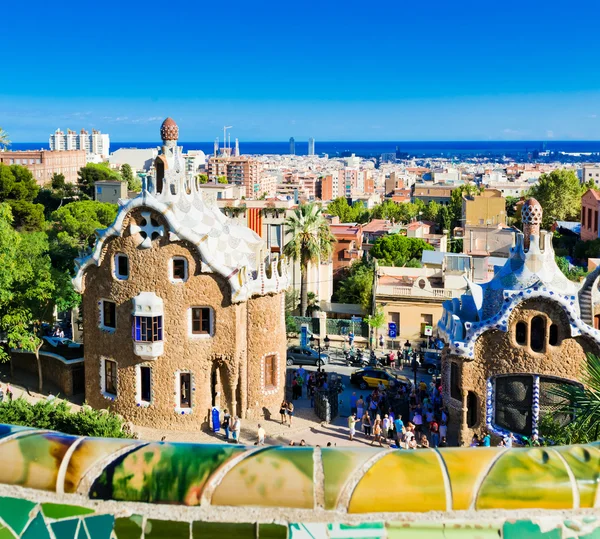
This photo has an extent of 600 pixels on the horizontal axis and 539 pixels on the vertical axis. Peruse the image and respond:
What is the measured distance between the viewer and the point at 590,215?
3091 inches

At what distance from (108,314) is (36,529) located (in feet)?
78.2

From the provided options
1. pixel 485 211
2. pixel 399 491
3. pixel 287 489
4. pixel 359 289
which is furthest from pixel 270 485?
pixel 485 211

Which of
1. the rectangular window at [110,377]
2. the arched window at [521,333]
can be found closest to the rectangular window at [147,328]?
the rectangular window at [110,377]

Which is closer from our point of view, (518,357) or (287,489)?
(287,489)

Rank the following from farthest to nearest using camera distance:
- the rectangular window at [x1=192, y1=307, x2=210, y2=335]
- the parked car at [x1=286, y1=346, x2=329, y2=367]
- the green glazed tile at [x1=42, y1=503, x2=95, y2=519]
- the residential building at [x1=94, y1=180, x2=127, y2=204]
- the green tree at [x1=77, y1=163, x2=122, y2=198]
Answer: the green tree at [x1=77, y1=163, x2=122, y2=198], the residential building at [x1=94, y1=180, x2=127, y2=204], the parked car at [x1=286, y1=346, x2=329, y2=367], the rectangular window at [x1=192, y1=307, x2=210, y2=335], the green glazed tile at [x1=42, y1=503, x2=95, y2=519]

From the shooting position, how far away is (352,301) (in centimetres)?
5375

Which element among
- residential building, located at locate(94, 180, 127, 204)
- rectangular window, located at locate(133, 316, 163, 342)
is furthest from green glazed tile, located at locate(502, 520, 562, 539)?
residential building, located at locate(94, 180, 127, 204)

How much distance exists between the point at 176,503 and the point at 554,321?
21724mm

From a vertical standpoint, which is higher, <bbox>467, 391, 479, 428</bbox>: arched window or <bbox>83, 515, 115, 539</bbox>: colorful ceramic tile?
<bbox>83, 515, 115, 539</bbox>: colorful ceramic tile

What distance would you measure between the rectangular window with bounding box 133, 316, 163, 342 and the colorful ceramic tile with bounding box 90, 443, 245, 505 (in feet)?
72.6

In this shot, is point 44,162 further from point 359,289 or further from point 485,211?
point 359,289

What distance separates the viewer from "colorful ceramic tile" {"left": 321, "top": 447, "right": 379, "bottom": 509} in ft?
23.3

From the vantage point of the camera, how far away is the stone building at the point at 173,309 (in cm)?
2902

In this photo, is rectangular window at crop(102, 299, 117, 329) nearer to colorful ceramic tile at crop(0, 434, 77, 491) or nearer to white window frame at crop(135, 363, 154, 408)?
white window frame at crop(135, 363, 154, 408)
